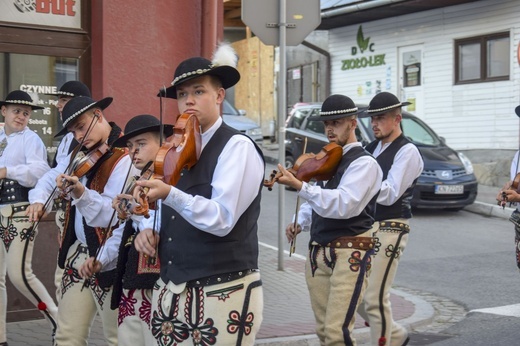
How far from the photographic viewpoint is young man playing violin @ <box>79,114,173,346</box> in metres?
4.93

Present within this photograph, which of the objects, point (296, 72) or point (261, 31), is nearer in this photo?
point (261, 31)

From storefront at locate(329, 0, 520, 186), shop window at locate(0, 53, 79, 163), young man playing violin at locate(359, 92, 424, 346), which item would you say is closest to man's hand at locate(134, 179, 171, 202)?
young man playing violin at locate(359, 92, 424, 346)

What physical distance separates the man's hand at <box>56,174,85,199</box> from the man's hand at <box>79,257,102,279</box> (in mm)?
410

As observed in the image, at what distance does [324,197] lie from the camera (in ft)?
18.4

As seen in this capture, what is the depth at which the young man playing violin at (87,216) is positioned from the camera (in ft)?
17.8

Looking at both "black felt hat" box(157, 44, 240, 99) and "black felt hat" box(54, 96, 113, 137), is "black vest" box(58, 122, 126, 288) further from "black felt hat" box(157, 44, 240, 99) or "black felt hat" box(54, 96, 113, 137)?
"black felt hat" box(157, 44, 240, 99)

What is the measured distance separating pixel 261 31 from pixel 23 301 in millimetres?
4424

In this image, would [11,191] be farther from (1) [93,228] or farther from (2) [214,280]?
(2) [214,280]

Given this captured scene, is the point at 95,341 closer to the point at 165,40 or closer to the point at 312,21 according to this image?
the point at 165,40

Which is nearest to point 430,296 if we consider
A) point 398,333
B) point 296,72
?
point 398,333

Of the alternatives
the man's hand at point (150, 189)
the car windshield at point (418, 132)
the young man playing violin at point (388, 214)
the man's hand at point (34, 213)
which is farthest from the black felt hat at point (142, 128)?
the car windshield at point (418, 132)

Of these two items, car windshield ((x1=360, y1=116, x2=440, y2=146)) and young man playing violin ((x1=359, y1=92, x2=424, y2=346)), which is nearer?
young man playing violin ((x1=359, y1=92, x2=424, y2=346))

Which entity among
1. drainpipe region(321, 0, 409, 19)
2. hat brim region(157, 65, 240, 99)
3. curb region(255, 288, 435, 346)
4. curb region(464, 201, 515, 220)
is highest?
drainpipe region(321, 0, 409, 19)

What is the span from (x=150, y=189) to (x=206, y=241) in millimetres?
551
